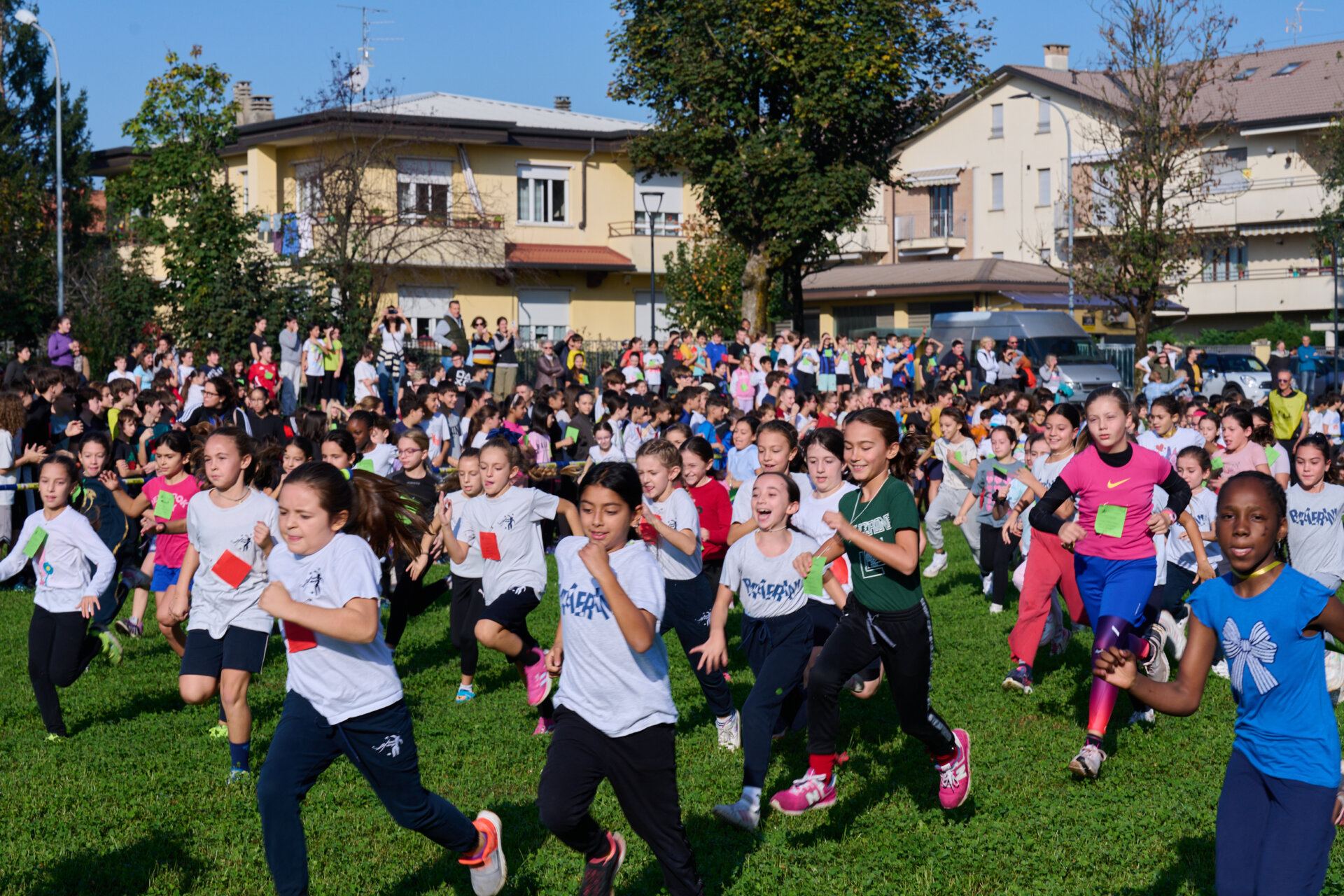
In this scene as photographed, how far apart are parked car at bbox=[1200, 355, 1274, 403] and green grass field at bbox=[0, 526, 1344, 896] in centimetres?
2581

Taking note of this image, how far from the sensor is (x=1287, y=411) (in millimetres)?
18344

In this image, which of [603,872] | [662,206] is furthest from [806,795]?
[662,206]

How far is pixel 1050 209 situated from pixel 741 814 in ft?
172

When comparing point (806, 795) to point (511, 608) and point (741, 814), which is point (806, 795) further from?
point (511, 608)

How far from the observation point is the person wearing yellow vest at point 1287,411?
59.7 feet

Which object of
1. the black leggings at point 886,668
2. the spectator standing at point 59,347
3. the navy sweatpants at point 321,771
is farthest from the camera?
the spectator standing at point 59,347

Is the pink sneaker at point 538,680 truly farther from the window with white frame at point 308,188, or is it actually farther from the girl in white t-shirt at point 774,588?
the window with white frame at point 308,188

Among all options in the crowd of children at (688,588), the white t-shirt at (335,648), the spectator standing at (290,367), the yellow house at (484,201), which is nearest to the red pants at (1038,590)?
the crowd of children at (688,588)

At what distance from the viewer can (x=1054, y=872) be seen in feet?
18.6

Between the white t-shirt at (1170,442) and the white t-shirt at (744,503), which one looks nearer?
the white t-shirt at (744,503)

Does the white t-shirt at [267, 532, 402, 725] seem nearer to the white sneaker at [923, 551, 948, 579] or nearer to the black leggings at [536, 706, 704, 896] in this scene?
the black leggings at [536, 706, 704, 896]

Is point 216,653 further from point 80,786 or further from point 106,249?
point 106,249

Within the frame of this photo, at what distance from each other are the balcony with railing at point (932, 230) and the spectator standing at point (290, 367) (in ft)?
135

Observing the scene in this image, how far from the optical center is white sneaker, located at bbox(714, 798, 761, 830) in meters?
6.02
